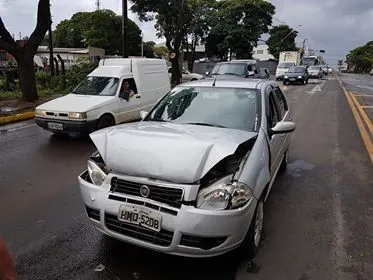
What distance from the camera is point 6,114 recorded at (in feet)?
39.9

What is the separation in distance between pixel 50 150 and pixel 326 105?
1316 centimetres

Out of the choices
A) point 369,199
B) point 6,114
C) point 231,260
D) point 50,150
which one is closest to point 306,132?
point 369,199

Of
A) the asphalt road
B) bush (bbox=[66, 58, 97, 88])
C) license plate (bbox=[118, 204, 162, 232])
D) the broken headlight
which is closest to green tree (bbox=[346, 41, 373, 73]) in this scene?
bush (bbox=[66, 58, 97, 88])

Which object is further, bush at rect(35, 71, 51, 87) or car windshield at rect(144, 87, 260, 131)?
bush at rect(35, 71, 51, 87)

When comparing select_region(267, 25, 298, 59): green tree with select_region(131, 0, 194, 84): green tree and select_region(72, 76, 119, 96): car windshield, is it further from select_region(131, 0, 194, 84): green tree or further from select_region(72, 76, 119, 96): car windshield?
select_region(72, 76, 119, 96): car windshield

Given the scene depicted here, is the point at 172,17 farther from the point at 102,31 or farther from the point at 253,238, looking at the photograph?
the point at 102,31

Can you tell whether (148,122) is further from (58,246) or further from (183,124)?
(58,246)

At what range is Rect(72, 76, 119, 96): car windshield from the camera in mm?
9703

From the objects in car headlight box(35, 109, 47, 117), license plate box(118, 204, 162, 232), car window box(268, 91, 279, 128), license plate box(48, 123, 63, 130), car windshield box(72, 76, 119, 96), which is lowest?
license plate box(48, 123, 63, 130)

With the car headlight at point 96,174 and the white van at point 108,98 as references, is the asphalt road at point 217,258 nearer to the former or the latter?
the car headlight at point 96,174

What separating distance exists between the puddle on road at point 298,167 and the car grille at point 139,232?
3816mm

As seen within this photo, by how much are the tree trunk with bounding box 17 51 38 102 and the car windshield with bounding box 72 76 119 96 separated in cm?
575

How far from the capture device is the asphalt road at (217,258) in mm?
3453

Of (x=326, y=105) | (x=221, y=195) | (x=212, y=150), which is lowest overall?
(x=326, y=105)
